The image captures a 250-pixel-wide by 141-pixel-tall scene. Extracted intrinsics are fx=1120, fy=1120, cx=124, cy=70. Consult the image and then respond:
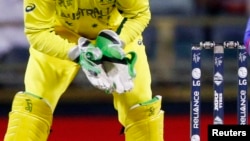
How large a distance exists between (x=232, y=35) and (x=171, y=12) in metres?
0.36

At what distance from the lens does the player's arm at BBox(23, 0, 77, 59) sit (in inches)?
148

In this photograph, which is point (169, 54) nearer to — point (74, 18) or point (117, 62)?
point (74, 18)

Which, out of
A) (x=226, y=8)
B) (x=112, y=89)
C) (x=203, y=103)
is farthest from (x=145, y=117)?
(x=226, y=8)

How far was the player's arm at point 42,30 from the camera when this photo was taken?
148 inches

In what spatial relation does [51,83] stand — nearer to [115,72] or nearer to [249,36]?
[115,72]

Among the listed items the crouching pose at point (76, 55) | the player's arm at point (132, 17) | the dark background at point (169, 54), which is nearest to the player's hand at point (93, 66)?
the crouching pose at point (76, 55)

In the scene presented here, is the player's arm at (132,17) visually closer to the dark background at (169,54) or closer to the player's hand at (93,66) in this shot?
the player's hand at (93,66)

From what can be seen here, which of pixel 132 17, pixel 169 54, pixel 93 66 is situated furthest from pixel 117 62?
pixel 169 54

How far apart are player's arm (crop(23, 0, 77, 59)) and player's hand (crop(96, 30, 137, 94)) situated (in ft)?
0.44

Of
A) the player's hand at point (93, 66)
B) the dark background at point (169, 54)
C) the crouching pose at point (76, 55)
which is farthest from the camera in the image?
the dark background at point (169, 54)

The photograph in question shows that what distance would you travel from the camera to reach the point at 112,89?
365 centimetres

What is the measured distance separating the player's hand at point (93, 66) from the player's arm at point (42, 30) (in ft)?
0.25

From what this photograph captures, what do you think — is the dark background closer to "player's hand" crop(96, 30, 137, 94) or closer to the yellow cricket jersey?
the yellow cricket jersey

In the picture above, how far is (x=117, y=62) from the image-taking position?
3.66m
